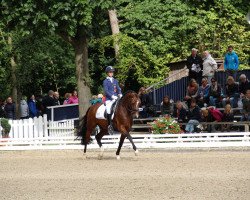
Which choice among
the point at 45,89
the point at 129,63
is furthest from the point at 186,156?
the point at 45,89

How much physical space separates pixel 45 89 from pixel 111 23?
7097 mm

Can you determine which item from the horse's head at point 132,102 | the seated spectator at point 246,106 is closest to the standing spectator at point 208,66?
the seated spectator at point 246,106

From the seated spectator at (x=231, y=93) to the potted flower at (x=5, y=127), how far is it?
7148 mm

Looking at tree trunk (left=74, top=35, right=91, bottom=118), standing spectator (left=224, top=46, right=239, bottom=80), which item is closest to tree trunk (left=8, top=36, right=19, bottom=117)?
tree trunk (left=74, top=35, right=91, bottom=118)

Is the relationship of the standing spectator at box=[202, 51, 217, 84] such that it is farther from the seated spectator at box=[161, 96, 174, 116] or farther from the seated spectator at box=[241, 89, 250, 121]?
the seated spectator at box=[241, 89, 250, 121]

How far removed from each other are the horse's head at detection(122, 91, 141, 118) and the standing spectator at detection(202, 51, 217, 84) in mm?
7777

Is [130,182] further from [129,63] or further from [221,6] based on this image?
[221,6]

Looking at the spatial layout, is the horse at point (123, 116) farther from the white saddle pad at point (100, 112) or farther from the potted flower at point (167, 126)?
the potted flower at point (167, 126)

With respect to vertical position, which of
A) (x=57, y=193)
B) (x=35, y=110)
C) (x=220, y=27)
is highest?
(x=220, y=27)

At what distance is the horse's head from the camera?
25.0 m

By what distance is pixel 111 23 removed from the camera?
145 ft

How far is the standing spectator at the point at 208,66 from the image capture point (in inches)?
1279

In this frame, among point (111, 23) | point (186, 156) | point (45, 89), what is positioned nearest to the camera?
point (186, 156)

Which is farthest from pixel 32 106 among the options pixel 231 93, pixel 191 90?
pixel 231 93
